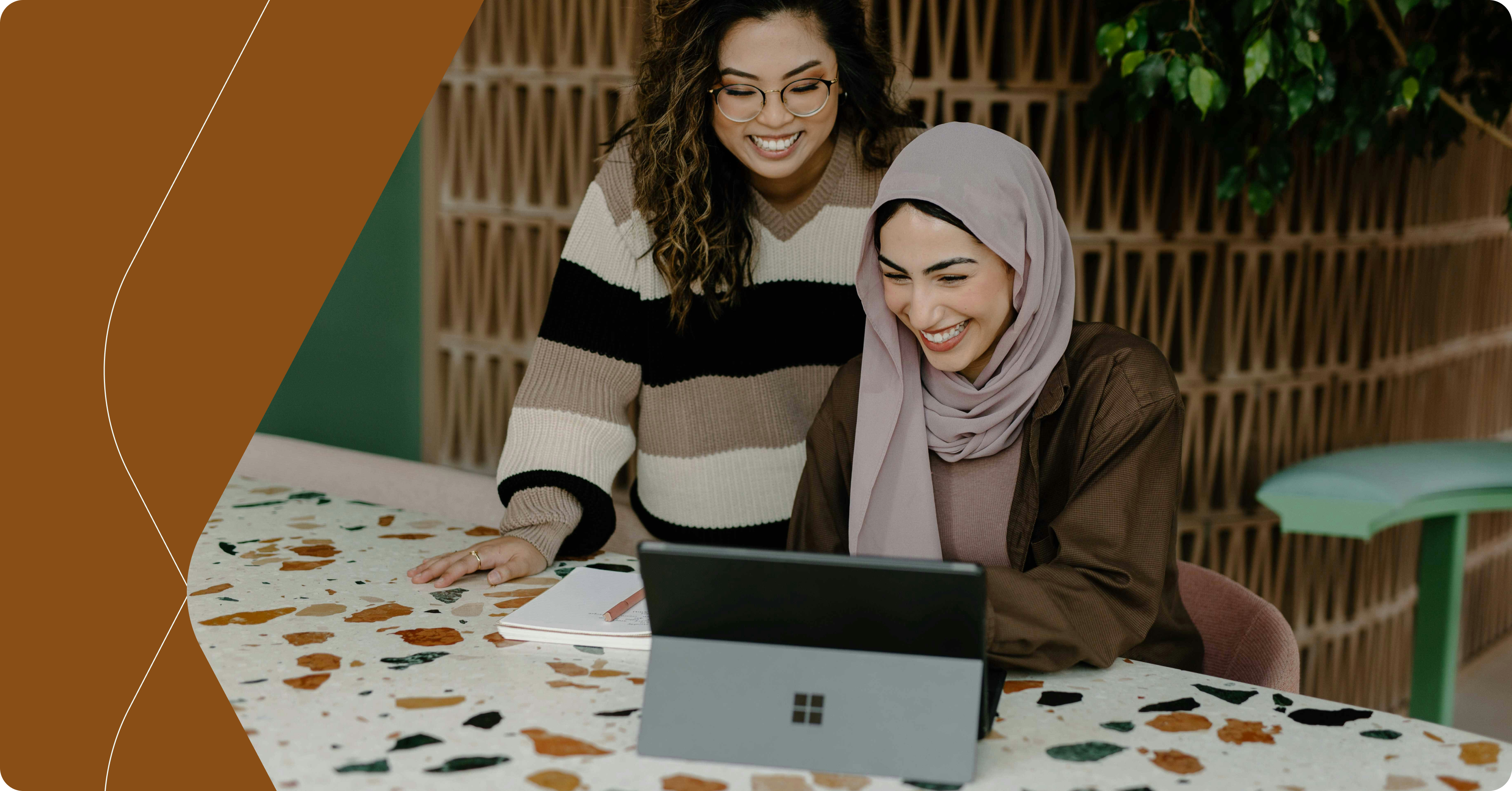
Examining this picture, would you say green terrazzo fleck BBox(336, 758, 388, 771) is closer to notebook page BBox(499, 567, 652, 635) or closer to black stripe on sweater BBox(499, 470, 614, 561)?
notebook page BBox(499, 567, 652, 635)

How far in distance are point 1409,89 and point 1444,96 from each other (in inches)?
12.0

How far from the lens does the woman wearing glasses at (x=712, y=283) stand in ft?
5.36

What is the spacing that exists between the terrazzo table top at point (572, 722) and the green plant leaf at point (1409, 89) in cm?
143

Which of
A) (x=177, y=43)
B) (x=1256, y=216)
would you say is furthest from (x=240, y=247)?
(x=1256, y=216)

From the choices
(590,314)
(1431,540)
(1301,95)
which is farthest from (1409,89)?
(590,314)

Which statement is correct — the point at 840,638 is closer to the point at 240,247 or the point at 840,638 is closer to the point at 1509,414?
the point at 240,247

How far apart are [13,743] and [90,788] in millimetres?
127

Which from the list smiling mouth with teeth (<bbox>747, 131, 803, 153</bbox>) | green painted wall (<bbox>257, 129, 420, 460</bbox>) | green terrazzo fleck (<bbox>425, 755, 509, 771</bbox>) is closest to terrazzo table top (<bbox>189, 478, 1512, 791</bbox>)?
green terrazzo fleck (<bbox>425, 755, 509, 771</bbox>)

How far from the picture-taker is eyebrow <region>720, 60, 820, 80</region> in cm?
160

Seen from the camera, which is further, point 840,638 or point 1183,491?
point 1183,491

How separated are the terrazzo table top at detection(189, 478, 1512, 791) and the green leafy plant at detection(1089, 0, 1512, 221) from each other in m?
1.24

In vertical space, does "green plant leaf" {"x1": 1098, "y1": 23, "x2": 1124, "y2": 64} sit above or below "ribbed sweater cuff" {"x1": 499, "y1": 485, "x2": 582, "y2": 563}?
above

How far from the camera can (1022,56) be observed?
2516 millimetres

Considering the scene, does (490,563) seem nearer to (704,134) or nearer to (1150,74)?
(704,134)
